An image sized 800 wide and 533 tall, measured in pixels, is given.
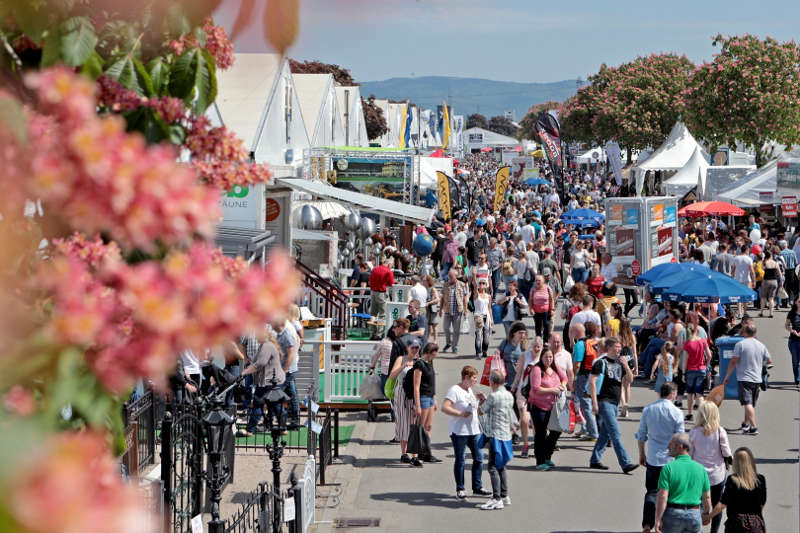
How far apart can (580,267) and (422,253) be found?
660 cm

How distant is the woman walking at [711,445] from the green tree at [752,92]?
34232 mm

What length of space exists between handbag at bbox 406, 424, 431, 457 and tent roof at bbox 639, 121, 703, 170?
31.5 metres

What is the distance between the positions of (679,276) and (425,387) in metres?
6.53

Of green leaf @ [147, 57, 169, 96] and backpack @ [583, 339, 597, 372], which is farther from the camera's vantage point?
backpack @ [583, 339, 597, 372]

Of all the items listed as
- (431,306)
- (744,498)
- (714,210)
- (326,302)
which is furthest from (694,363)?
(714,210)

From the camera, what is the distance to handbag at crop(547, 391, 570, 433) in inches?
493

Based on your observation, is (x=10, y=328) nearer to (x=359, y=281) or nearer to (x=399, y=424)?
(x=399, y=424)

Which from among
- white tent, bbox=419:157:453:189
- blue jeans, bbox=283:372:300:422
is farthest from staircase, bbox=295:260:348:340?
white tent, bbox=419:157:453:189

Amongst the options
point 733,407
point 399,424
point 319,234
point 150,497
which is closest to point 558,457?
point 399,424

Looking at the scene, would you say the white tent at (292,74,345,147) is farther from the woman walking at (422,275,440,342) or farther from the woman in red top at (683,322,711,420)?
the woman in red top at (683,322,711,420)

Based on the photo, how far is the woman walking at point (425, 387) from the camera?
504 inches

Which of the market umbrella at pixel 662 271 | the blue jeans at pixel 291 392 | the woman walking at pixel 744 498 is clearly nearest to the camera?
the woman walking at pixel 744 498

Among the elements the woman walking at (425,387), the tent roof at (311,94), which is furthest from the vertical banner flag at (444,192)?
the woman walking at (425,387)

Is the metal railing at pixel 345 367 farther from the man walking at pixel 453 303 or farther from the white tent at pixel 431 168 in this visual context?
the white tent at pixel 431 168
